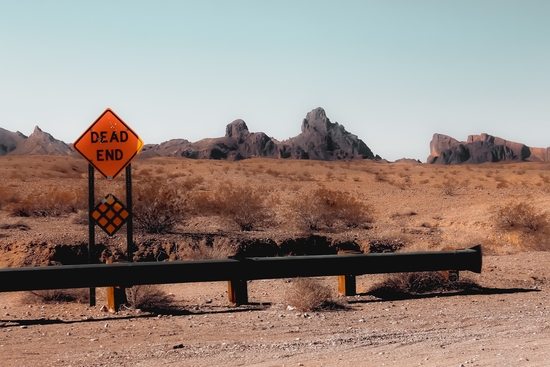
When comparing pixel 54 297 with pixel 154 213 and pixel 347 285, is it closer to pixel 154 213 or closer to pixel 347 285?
pixel 347 285

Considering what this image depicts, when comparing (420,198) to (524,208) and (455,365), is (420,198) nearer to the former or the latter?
(524,208)

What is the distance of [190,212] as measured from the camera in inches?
939

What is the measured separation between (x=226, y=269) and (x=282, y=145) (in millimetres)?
173724

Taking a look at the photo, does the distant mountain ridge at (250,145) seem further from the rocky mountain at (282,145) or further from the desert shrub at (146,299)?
the desert shrub at (146,299)

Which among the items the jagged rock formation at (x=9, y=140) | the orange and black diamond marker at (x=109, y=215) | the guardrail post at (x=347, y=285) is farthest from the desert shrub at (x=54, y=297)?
the jagged rock formation at (x=9, y=140)

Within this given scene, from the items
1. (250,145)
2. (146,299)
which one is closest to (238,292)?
(146,299)

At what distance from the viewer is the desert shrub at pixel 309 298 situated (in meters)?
10.4

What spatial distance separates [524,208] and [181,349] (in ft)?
64.6

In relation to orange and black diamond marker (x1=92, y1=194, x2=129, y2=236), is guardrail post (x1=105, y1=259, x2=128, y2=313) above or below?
below

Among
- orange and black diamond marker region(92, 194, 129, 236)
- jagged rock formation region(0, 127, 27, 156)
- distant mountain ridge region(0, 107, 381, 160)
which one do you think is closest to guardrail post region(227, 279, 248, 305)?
orange and black diamond marker region(92, 194, 129, 236)

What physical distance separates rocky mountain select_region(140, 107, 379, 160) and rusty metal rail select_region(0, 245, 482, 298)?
523 feet

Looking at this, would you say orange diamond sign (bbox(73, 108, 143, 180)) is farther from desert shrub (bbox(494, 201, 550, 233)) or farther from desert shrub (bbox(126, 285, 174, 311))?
desert shrub (bbox(494, 201, 550, 233))

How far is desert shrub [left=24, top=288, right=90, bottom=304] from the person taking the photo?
11.3 metres

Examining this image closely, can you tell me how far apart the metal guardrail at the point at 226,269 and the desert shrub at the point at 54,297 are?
1333mm
